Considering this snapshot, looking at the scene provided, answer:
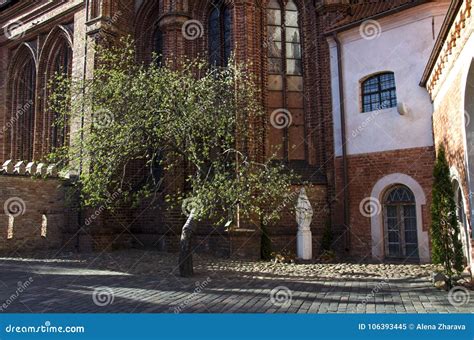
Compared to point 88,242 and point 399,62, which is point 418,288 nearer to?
point 399,62

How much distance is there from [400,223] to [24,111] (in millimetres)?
16592

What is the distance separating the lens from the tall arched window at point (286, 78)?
1410 centimetres

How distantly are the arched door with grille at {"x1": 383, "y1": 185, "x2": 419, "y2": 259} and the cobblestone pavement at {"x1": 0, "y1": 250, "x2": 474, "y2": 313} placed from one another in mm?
1433

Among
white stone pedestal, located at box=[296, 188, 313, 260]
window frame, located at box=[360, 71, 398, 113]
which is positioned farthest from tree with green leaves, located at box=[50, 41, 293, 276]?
window frame, located at box=[360, 71, 398, 113]

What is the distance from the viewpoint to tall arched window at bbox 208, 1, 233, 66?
14.5m

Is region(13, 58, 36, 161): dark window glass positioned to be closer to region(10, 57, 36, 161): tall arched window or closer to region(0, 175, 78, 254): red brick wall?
region(10, 57, 36, 161): tall arched window

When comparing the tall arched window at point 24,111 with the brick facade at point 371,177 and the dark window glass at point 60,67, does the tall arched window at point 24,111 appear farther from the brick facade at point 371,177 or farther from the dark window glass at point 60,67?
the brick facade at point 371,177

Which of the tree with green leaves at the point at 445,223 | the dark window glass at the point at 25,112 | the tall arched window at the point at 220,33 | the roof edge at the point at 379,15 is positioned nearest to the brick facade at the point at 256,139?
the tall arched window at the point at 220,33

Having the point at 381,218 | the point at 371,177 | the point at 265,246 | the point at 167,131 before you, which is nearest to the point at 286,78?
the point at 371,177

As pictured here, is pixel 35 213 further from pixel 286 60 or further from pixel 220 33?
pixel 286 60

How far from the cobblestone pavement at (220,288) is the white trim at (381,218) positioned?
1.11m

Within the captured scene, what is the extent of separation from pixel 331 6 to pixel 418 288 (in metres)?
9.68

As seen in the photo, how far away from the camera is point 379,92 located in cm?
1305

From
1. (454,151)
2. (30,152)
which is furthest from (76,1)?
(454,151)
